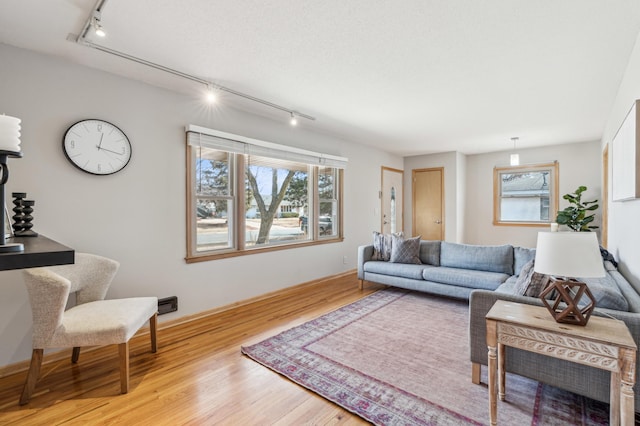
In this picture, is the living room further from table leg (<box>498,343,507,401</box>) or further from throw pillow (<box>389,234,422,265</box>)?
throw pillow (<box>389,234,422,265</box>)

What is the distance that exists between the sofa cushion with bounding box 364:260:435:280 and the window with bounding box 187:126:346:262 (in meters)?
0.88

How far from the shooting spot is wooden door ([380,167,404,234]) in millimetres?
6363

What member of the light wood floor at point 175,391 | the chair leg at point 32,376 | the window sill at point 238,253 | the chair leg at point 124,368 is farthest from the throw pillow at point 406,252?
the chair leg at point 32,376

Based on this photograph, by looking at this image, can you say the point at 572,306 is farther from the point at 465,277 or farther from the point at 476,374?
the point at 465,277

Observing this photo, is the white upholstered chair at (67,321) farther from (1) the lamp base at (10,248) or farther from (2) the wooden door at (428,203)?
(2) the wooden door at (428,203)

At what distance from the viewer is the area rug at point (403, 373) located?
1.78 meters

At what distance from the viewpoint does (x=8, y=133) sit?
1.08 metres

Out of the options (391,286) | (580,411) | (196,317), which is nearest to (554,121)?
(391,286)

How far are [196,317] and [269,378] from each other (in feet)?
4.70

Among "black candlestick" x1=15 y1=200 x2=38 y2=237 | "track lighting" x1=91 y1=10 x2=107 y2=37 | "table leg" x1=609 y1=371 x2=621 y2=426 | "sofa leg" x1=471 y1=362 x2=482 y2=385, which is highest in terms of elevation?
"track lighting" x1=91 y1=10 x2=107 y2=37

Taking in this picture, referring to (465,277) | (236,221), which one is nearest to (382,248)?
(465,277)

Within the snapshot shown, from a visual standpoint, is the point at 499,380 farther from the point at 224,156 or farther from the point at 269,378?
the point at 224,156

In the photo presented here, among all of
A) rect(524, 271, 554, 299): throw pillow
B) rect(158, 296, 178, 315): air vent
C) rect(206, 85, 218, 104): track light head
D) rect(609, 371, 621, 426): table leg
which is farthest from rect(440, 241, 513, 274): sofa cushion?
rect(206, 85, 218, 104): track light head

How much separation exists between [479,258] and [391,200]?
2933 mm
